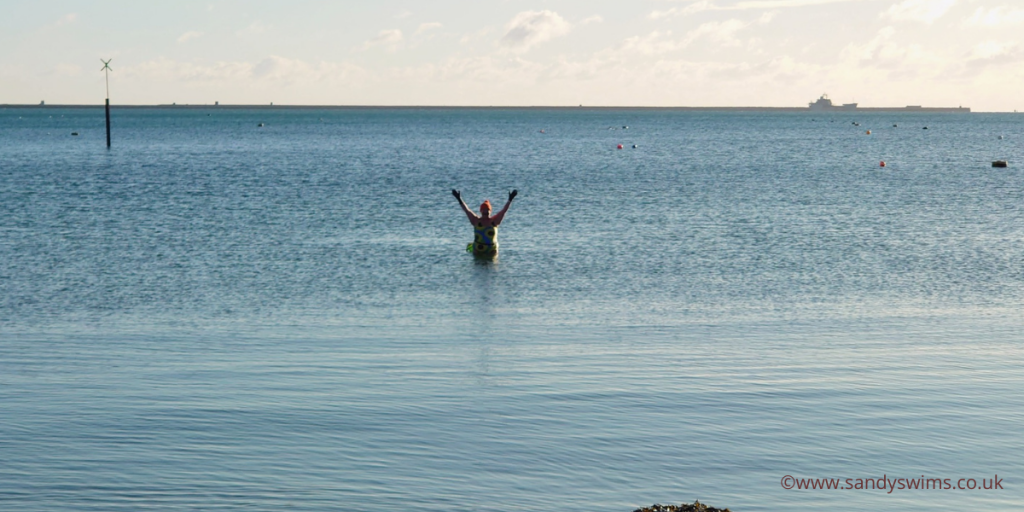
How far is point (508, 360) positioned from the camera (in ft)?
66.1

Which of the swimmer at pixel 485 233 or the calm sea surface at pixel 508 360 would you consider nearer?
the calm sea surface at pixel 508 360

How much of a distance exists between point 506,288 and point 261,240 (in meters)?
14.4

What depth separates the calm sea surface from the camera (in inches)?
520

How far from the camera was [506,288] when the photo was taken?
1179 inches

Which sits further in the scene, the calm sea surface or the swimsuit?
the swimsuit

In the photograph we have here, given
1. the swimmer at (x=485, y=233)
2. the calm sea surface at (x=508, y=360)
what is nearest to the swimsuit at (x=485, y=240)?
the swimmer at (x=485, y=233)

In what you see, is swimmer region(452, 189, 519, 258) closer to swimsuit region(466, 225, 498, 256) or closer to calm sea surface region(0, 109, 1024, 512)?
swimsuit region(466, 225, 498, 256)

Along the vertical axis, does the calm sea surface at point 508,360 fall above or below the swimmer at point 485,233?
below

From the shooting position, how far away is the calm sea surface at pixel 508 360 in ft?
43.3

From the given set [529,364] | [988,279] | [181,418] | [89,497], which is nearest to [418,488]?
[89,497]

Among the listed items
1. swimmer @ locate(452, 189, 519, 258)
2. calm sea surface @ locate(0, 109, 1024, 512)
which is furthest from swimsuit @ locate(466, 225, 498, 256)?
calm sea surface @ locate(0, 109, 1024, 512)

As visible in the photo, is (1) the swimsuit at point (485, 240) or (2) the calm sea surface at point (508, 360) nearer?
(2) the calm sea surface at point (508, 360)

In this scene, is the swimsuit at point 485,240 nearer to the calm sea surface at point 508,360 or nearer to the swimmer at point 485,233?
the swimmer at point 485,233

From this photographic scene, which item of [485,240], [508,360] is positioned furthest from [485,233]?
[508,360]
